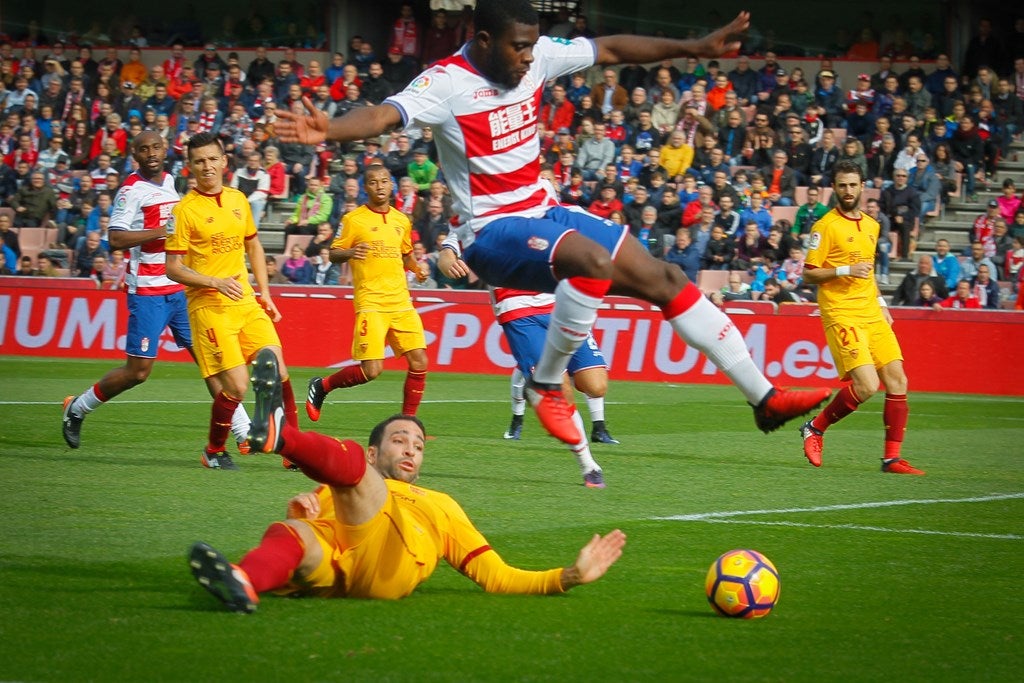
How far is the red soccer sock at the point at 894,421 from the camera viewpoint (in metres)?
11.3

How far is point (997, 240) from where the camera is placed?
2184 centimetres

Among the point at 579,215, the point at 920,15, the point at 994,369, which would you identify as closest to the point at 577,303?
Answer: the point at 579,215

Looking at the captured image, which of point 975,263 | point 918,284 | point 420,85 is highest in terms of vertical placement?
point 420,85

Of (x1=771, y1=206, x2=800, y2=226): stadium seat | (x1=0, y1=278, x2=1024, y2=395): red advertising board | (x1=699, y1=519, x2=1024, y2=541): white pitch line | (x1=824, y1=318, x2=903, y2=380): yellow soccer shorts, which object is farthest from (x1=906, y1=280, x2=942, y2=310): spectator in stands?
(x1=699, y1=519, x2=1024, y2=541): white pitch line

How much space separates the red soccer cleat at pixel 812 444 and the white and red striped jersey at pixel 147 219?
17.2 ft

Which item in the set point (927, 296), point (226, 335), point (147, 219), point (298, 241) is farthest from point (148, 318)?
point (298, 241)

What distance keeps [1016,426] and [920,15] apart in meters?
15.5

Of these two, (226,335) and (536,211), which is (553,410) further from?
(226,335)

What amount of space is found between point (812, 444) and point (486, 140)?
5.16 meters

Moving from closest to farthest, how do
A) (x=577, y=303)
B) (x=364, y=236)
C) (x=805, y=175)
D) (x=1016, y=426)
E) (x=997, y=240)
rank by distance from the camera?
1. (x=577, y=303)
2. (x=364, y=236)
3. (x=1016, y=426)
4. (x=997, y=240)
5. (x=805, y=175)

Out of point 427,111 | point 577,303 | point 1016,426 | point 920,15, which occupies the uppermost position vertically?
point 920,15

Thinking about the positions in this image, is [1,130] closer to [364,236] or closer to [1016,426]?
[364,236]

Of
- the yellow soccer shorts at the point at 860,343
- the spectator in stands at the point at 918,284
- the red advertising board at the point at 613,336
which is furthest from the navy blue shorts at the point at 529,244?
the spectator in stands at the point at 918,284

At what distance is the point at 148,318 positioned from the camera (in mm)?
11461
